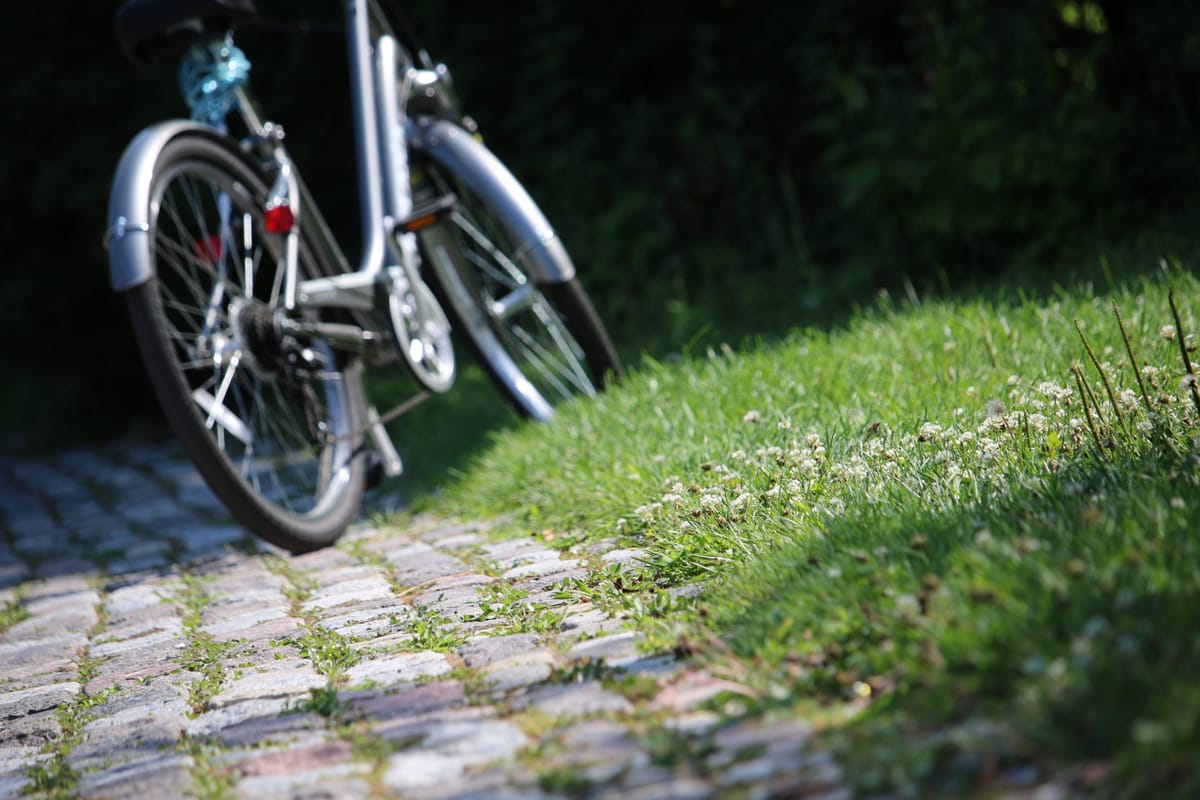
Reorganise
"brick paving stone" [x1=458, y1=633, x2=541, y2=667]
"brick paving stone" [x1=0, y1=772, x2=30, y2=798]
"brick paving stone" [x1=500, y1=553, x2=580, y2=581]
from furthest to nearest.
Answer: "brick paving stone" [x1=500, y1=553, x2=580, y2=581] < "brick paving stone" [x1=458, y1=633, x2=541, y2=667] < "brick paving stone" [x1=0, y1=772, x2=30, y2=798]

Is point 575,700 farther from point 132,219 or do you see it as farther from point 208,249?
point 208,249

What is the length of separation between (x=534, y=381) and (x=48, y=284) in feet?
13.6

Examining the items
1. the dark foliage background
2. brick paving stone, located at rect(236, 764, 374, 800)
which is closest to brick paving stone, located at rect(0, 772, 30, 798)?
brick paving stone, located at rect(236, 764, 374, 800)

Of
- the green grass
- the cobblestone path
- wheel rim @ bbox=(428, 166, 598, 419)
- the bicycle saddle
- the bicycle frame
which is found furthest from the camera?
wheel rim @ bbox=(428, 166, 598, 419)

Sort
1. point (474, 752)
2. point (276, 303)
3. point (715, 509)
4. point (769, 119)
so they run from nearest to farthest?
point (474, 752) < point (715, 509) < point (276, 303) < point (769, 119)

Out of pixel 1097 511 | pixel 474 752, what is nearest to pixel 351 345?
pixel 474 752

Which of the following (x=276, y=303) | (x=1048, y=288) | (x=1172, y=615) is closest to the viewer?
(x=1172, y=615)

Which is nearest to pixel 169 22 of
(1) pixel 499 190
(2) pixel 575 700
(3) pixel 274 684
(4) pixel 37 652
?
(1) pixel 499 190

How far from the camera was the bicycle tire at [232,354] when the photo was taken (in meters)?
2.80

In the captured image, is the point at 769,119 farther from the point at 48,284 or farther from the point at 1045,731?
the point at 1045,731

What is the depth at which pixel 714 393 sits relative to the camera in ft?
11.7

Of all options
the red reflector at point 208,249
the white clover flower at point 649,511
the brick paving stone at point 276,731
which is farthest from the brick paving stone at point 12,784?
the red reflector at point 208,249

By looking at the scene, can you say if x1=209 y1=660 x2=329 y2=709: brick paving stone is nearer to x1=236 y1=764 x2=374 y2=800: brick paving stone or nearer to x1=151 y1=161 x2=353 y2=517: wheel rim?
x1=236 y1=764 x2=374 y2=800: brick paving stone

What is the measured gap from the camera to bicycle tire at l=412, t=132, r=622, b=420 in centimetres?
396
